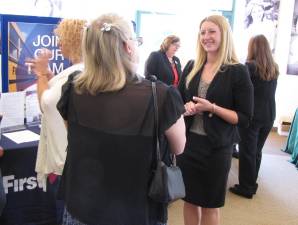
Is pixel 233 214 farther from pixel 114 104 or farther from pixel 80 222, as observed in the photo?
pixel 114 104

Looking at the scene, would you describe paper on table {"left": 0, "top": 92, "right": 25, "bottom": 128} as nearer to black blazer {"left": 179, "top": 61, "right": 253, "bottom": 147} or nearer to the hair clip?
black blazer {"left": 179, "top": 61, "right": 253, "bottom": 147}

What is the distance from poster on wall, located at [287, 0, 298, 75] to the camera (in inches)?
225

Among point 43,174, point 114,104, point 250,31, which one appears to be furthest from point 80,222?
point 250,31

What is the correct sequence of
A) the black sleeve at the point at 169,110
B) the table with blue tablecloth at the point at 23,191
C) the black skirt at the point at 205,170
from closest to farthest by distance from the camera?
1. the black sleeve at the point at 169,110
2. the black skirt at the point at 205,170
3. the table with blue tablecloth at the point at 23,191

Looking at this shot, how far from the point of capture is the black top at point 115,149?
1.10m

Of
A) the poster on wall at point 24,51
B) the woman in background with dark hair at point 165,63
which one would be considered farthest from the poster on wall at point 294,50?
the poster on wall at point 24,51

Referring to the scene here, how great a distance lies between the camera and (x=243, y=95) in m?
1.82

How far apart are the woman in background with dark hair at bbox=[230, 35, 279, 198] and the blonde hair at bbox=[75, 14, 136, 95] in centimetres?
218

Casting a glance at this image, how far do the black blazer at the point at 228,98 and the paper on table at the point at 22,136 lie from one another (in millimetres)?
1067

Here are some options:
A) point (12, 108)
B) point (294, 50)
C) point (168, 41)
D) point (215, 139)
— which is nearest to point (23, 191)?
point (12, 108)

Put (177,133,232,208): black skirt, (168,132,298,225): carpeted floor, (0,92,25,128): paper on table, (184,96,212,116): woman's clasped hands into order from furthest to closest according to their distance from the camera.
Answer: (168,132,298,225): carpeted floor → (0,92,25,128): paper on table → (177,133,232,208): black skirt → (184,96,212,116): woman's clasped hands

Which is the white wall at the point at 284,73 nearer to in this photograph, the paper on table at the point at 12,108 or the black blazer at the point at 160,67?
the black blazer at the point at 160,67

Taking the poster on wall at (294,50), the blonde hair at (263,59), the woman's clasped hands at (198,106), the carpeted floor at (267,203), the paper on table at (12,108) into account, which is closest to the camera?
the woman's clasped hands at (198,106)

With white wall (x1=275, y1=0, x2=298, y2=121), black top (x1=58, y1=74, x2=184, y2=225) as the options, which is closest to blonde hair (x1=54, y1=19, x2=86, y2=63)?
black top (x1=58, y1=74, x2=184, y2=225)
